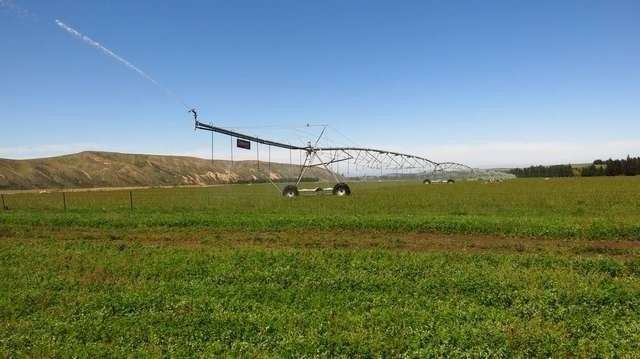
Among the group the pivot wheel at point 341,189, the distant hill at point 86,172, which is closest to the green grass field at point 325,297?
the pivot wheel at point 341,189

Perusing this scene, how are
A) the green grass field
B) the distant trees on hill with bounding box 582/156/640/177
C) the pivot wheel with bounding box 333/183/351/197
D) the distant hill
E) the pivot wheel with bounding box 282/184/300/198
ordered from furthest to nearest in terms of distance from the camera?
the distant trees on hill with bounding box 582/156/640/177 → the distant hill → the pivot wheel with bounding box 333/183/351/197 → the pivot wheel with bounding box 282/184/300/198 → the green grass field

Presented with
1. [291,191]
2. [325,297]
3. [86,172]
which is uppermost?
[86,172]

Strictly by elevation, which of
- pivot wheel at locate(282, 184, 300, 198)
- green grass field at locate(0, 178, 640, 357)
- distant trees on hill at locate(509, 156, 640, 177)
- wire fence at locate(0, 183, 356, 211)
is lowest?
green grass field at locate(0, 178, 640, 357)

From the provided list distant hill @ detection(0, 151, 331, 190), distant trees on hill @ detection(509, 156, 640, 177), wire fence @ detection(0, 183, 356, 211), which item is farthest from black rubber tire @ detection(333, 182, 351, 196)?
distant trees on hill @ detection(509, 156, 640, 177)

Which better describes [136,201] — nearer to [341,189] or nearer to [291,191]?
[291,191]

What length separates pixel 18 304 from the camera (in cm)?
1109

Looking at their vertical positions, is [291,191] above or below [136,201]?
above

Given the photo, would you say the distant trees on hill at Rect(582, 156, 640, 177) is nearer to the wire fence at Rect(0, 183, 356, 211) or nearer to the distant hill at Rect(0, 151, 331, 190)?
the distant hill at Rect(0, 151, 331, 190)

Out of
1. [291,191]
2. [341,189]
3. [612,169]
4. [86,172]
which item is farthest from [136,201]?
[612,169]

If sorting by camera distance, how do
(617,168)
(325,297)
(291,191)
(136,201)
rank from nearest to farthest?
(325,297), (291,191), (136,201), (617,168)

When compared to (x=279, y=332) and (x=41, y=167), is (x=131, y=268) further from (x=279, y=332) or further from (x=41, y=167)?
(x=41, y=167)

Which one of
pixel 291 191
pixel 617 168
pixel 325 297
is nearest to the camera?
pixel 325 297

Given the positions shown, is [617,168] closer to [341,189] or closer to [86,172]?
[341,189]

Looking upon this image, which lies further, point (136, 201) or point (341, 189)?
point (341, 189)
